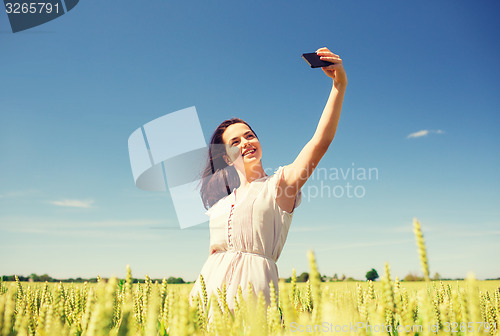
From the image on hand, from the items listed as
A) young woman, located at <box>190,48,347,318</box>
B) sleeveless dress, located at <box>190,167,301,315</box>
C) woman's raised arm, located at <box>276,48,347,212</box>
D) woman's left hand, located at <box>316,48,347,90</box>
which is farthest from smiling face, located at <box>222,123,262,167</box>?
Answer: woman's left hand, located at <box>316,48,347,90</box>

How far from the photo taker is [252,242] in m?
3.62

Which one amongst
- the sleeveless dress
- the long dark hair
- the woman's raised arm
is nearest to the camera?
the woman's raised arm

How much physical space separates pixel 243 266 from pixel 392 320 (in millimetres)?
2068

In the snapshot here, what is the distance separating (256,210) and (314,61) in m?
1.68

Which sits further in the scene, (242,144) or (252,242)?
(242,144)

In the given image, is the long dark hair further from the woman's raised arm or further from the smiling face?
A: the woman's raised arm

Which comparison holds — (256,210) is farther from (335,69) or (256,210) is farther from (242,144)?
(335,69)

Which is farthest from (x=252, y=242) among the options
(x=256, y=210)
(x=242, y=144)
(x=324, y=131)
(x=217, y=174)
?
(x=217, y=174)

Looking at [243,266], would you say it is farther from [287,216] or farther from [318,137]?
[318,137]

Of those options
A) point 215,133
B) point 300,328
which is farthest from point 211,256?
point 300,328

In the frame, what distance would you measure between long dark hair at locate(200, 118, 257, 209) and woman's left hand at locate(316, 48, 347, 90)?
222 cm

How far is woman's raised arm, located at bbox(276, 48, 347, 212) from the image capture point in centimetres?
278

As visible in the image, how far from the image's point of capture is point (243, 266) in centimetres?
351

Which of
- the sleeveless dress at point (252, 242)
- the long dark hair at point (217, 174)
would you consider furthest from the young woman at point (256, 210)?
the long dark hair at point (217, 174)
